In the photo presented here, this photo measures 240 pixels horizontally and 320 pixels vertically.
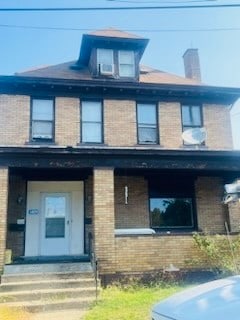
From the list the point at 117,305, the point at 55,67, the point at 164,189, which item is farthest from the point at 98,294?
the point at 55,67

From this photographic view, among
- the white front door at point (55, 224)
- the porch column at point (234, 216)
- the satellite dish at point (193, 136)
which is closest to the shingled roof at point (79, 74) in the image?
the satellite dish at point (193, 136)

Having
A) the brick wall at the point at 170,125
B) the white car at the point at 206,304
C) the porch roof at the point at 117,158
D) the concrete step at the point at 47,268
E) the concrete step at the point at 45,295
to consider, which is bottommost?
the concrete step at the point at 45,295

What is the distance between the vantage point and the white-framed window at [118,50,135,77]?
50.3ft

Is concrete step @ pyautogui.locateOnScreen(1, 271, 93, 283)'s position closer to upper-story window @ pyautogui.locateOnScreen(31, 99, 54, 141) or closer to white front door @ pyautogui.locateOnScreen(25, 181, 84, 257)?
white front door @ pyautogui.locateOnScreen(25, 181, 84, 257)

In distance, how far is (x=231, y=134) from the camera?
15.1 m

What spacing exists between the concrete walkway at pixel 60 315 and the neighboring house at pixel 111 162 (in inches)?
86.5

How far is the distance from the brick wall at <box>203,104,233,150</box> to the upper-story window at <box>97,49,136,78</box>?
3.45 m

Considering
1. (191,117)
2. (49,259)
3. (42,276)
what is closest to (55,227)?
(49,259)

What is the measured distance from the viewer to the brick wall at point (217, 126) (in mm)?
14867

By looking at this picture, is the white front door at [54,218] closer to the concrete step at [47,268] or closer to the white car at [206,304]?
the concrete step at [47,268]

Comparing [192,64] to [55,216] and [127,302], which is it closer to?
[55,216]

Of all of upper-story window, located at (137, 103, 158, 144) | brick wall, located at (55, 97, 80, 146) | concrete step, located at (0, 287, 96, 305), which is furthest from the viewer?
upper-story window, located at (137, 103, 158, 144)

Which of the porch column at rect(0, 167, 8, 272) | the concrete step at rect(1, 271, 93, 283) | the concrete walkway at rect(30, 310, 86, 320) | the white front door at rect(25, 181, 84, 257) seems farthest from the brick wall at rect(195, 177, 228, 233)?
the porch column at rect(0, 167, 8, 272)

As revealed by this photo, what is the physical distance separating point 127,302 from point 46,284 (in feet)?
7.43
